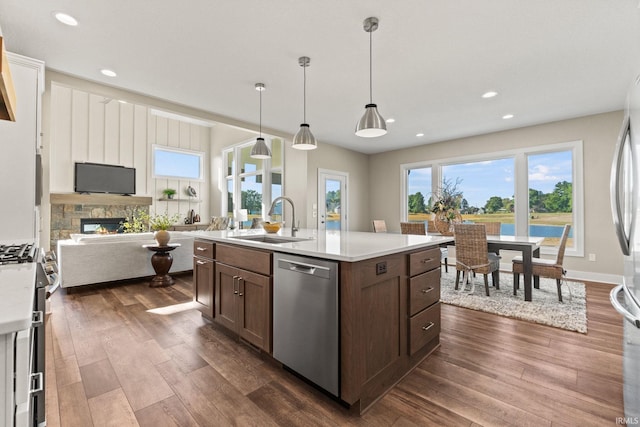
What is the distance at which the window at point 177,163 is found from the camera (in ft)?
27.6

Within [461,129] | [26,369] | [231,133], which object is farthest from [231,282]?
[231,133]

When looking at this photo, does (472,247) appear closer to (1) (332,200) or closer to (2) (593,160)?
(2) (593,160)

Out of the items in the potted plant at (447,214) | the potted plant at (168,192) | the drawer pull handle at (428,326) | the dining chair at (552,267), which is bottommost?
the drawer pull handle at (428,326)

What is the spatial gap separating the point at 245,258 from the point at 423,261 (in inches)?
51.4

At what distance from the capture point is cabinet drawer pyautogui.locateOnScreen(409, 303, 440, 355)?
6.37ft

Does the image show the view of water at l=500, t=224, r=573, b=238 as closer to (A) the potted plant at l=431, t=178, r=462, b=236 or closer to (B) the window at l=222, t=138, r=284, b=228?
(A) the potted plant at l=431, t=178, r=462, b=236

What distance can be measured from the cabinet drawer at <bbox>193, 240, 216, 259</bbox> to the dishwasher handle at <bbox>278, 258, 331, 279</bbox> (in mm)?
987

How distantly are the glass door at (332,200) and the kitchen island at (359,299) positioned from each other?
3919 millimetres

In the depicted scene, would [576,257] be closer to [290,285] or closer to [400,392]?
[400,392]

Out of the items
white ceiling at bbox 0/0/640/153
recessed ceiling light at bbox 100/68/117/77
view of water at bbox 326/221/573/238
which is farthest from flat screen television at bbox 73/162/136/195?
view of water at bbox 326/221/573/238

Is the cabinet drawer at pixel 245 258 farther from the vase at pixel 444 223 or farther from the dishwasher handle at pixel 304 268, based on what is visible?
the vase at pixel 444 223

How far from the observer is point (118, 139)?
25.5 ft

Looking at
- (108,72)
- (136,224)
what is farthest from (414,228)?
(108,72)

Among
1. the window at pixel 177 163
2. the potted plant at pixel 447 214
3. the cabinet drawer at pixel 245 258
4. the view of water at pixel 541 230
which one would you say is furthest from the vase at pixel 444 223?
the window at pixel 177 163
